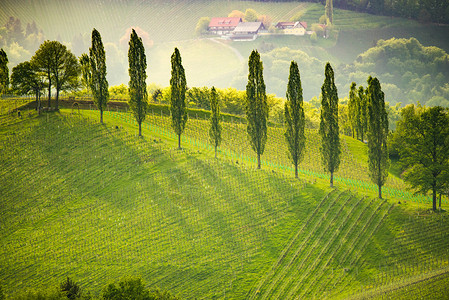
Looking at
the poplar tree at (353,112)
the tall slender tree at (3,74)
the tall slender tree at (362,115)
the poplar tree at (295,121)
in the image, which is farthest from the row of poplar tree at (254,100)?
the poplar tree at (353,112)

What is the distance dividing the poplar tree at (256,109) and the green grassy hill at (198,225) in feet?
17.3

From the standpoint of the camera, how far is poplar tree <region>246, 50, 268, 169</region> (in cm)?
9588

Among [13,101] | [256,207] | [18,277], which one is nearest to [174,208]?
[256,207]

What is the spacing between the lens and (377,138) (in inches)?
3521

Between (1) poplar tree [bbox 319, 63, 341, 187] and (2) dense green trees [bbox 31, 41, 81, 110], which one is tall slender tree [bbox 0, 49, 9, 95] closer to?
(2) dense green trees [bbox 31, 41, 81, 110]

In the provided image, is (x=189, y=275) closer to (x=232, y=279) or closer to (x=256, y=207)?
(x=232, y=279)

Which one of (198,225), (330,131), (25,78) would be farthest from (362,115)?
(25,78)

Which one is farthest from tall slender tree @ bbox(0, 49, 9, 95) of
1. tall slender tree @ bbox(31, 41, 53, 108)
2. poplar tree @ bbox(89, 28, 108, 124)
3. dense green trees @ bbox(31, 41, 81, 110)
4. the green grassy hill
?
poplar tree @ bbox(89, 28, 108, 124)

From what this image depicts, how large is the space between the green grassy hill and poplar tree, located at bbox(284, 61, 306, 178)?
14.8 feet

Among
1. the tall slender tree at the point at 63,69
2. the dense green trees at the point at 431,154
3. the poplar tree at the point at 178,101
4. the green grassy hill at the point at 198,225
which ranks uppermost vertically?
the tall slender tree at the point at 63,69

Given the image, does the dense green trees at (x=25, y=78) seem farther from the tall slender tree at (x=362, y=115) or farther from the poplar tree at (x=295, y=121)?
the tall slender tree at (x=362, y=115)

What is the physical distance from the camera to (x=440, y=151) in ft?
277

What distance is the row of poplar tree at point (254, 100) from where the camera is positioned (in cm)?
9031

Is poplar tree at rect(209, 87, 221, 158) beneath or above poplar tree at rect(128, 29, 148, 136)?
beneath
